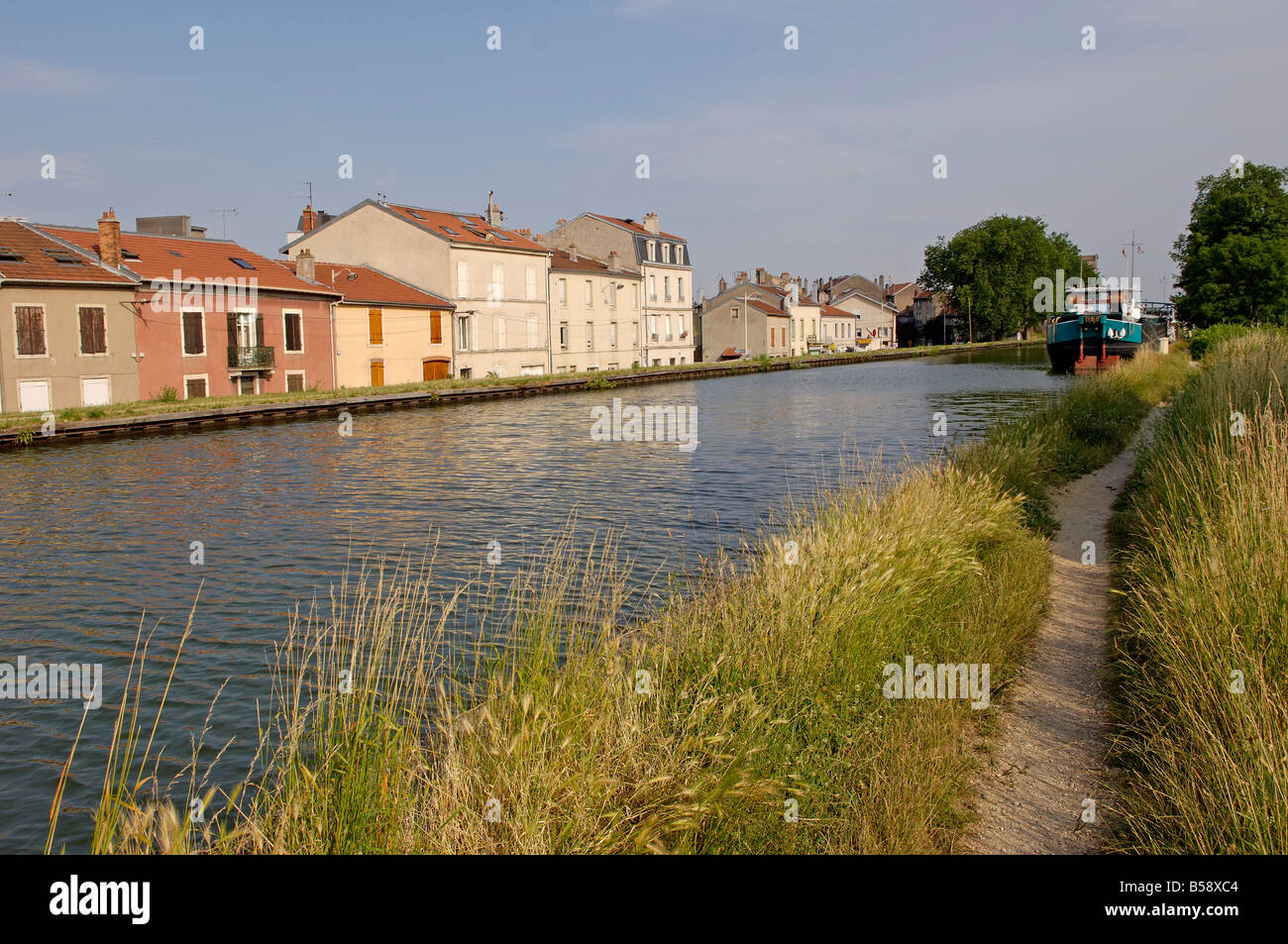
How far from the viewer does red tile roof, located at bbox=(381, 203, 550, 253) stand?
158 ft

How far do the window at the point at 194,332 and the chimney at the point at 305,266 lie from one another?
21.7ft

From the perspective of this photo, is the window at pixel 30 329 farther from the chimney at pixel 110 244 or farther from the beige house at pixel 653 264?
the beige house at pixel 653 264

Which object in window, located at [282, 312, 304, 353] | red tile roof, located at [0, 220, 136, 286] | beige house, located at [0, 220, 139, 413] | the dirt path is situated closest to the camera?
the dirt path

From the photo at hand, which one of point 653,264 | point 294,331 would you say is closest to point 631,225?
point 653,264

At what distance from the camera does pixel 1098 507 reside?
546 inches

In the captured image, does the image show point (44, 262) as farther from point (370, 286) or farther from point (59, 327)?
point (370, 286)

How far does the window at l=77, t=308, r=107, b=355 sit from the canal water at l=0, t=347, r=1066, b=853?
7424mm

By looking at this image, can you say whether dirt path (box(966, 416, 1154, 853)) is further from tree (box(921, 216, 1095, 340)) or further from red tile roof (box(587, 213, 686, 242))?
tree (box(921, 216, 1095, 340))

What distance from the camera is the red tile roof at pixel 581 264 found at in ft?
192
